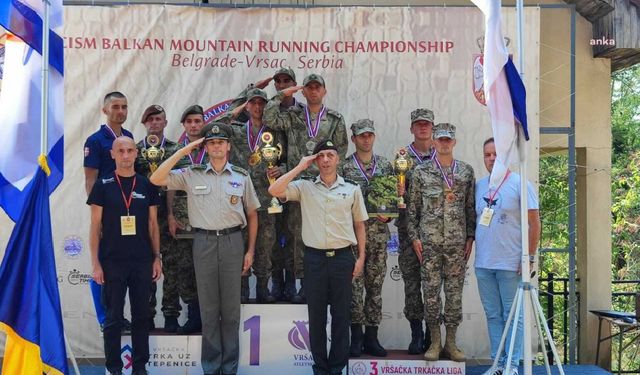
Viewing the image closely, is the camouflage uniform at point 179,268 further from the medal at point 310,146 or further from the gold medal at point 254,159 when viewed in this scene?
the medal at point 310,146

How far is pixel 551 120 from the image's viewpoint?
21.5ft

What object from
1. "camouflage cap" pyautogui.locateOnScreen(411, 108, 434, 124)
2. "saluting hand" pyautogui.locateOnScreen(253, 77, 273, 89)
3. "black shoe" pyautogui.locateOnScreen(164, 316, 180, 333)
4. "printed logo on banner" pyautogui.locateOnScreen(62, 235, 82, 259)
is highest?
"saluting hand" pyautogui.locateOnScreen(253, 77, 273, 89)

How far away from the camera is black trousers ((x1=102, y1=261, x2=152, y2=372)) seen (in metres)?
4.34

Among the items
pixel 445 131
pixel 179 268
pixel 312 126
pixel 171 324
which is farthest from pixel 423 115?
pixel 171 324

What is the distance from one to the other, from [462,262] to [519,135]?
42.2 inches

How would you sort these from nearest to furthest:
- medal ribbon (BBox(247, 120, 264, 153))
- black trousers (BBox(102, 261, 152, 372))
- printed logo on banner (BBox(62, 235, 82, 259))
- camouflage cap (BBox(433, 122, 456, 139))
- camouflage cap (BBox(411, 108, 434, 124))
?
black trousers (BBox(102, 261, 152, 372)) < camouflage cap (BBox(433, 122, 456, 139)) < medal ribbon (BBox(247, 120, 264, 153)) < camouflage cap (BBox(411, 108, 434, 124)) < printed logo on banner (BBox(62, 235, 82, 259))

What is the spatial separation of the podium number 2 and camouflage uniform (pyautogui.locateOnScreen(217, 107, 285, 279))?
35 cm

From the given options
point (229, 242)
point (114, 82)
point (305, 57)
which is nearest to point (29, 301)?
point (229, 242)

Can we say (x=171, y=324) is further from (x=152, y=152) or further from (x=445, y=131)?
(x=445, y=131)

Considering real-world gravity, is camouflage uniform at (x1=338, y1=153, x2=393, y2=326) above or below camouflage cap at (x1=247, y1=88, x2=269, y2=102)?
below

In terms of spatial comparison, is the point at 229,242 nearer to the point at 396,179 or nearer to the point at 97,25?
the point at 396,179

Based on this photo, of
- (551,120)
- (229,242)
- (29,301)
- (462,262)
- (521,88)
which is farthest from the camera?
(551,120)

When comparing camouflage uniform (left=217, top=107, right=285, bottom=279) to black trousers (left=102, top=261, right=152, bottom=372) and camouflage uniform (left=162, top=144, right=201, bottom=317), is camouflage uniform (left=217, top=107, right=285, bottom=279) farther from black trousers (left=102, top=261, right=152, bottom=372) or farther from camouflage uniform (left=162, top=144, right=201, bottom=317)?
black trousers (left=102, top=261, right=152, bottom=372)

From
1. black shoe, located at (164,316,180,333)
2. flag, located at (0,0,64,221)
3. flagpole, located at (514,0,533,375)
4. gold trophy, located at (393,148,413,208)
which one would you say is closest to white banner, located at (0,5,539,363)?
gold trophy, located at (393,148,413,208)
